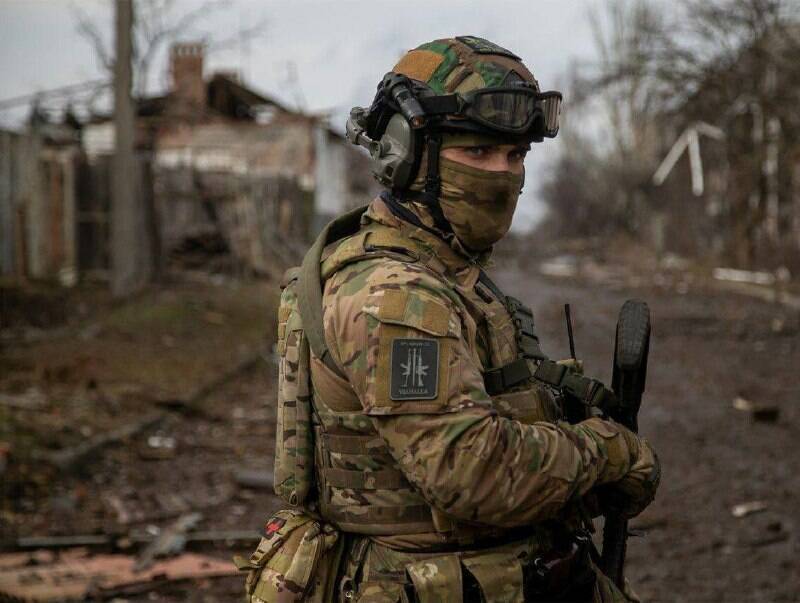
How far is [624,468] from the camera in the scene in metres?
2.61

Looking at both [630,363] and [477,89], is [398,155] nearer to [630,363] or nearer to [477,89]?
[477,89]

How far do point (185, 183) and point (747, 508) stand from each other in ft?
64.5

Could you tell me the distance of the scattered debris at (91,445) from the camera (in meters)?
7.90

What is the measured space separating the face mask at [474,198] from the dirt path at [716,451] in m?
3.41

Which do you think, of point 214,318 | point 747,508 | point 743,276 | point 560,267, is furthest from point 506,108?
point 560,267

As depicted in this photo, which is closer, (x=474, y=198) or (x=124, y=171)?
Answer: (x=474, y=198)

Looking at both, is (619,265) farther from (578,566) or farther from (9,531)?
(578,566)

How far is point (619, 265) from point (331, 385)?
37.3 meters

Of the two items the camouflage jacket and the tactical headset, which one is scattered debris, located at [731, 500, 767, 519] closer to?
the camouflage jacket

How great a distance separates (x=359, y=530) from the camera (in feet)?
8.79

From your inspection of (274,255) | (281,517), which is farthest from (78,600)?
(274,255)

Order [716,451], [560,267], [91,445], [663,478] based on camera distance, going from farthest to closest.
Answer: [560,267] → [716,451] → [91,445] → [663,478]

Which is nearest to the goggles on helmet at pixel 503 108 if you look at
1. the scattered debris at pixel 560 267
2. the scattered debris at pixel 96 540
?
the scattered debris at pixel 96 540

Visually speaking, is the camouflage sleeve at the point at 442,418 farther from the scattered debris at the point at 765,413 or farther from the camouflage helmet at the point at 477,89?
the scattered debris at the point at 765,413
